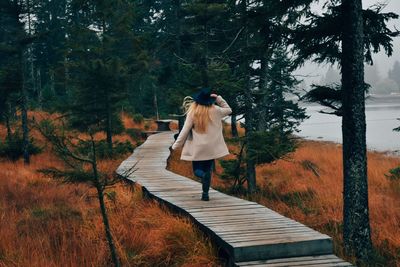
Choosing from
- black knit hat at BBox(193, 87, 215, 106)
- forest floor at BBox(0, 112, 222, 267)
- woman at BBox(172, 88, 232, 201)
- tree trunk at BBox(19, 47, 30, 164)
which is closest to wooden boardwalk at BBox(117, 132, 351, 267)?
forest floor at BBox(0, 112, 222, 267)

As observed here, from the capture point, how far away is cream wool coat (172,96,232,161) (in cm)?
718

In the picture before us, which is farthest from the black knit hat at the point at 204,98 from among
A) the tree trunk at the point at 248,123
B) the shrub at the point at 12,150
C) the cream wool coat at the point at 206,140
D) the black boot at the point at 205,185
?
the shrub at the point at 12,150

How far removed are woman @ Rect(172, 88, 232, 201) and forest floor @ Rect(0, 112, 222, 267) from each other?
1028mm

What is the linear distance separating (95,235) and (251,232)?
245 centimetres

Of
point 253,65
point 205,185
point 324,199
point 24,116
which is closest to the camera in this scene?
point 205,185

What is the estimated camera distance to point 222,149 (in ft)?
23.9

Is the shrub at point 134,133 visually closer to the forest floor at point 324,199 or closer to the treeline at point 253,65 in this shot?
the treeline at point 253,65

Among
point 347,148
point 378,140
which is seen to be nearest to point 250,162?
point 347,148

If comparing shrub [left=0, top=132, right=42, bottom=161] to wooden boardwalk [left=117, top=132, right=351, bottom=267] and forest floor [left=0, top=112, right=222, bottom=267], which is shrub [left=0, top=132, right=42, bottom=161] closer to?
forest floor [left=0, top=112, right=222, bottom=267]

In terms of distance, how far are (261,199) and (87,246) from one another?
5.64 m

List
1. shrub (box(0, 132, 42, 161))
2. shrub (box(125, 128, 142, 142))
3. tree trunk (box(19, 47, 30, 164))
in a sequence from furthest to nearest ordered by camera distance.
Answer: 1. shrub (box(125, 128, 142, 142))
2. shrub (box(0, 132, 42, 161))
3. tree trunk (box(19, 47, 30, 164))

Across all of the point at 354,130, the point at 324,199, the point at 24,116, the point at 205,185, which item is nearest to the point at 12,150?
the point at 24,116

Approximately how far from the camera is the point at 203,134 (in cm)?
722

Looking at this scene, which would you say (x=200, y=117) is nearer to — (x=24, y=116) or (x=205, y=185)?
(x=205, y=185)
